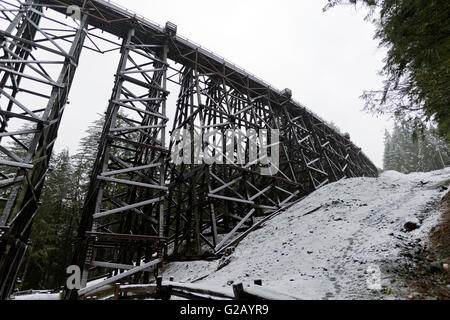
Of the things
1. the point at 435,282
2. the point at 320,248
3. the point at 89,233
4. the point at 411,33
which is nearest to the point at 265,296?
the point at 435,282

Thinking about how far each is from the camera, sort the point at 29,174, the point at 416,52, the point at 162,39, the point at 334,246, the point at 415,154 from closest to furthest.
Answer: the point at 416,52 → the point at 334,246 → the point at 29,174 → the point at 162,39 → the point at 415,154

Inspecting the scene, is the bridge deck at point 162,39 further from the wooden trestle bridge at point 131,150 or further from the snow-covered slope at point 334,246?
the snow-covered slope at point 334,246

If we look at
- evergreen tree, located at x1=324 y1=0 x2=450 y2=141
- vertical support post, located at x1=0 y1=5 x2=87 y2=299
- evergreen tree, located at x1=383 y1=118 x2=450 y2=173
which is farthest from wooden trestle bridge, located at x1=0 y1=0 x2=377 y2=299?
evergreen tree, located at x1=383 y1=118 x2=450 y2=173

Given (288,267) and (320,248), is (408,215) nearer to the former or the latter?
(320,248)

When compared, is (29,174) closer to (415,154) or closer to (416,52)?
(416,52)

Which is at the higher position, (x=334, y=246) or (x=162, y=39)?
(x=162, y=39)

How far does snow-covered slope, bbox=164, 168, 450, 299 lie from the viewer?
4.48 metres

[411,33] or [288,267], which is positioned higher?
[411,33]

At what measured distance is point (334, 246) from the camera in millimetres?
6137

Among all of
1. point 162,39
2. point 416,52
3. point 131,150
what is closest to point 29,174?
point 131,150

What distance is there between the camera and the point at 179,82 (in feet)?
45.5

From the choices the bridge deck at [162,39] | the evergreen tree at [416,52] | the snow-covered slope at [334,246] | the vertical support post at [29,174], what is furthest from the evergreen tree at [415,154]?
the vertical support post at [29,174]
